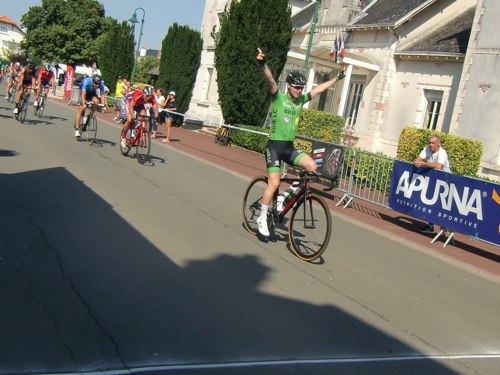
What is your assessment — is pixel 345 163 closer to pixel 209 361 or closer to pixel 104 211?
pixel 104 211

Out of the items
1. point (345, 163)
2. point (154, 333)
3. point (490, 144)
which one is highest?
point (490, 144)

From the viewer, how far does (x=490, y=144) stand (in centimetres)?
1662

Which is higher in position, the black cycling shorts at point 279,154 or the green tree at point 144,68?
the green tree at point 144,68

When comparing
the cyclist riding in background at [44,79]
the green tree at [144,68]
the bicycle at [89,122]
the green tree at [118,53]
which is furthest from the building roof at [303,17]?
the green tree at [144,68]

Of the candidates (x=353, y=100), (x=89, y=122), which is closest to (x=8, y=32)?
(x=353, y=100)

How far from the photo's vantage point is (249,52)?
22.3 meters

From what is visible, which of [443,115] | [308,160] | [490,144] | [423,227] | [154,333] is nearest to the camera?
[154,333]

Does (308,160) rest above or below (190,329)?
above

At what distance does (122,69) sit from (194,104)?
569cm

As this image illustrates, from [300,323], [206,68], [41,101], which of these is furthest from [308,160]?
[206,68]

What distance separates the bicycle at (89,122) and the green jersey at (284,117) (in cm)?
893

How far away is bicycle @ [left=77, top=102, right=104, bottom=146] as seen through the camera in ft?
49.7

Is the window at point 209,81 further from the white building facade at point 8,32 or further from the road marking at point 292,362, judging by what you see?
the white building facade at point 8,32

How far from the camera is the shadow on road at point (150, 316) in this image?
12.5 ft
